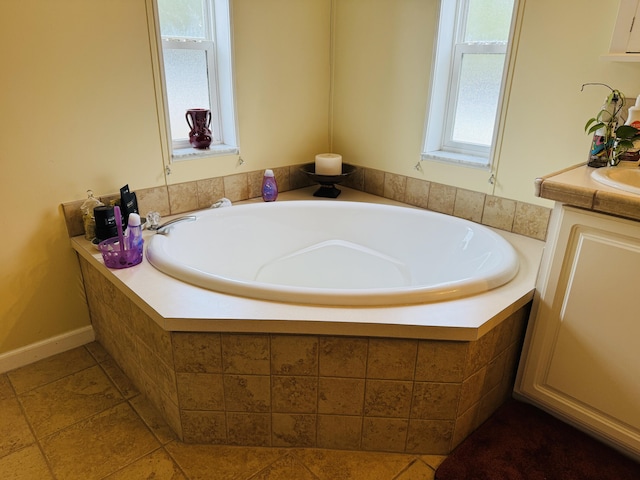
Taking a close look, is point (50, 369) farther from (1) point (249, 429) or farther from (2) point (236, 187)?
(2) point (236, 187)

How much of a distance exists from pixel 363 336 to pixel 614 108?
4.28ft

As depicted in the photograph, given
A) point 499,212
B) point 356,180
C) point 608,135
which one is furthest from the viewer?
point 356,180

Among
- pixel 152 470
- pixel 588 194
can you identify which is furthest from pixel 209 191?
pixel 588 194

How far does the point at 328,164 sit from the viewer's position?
264cm

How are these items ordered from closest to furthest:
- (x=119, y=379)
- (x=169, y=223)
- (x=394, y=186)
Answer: (x=119, y=379) < (x=169, y=223) < (x=394, y=186)

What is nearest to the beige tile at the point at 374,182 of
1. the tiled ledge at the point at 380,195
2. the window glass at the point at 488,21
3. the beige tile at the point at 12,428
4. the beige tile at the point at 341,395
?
the tiled ledge at the point at 380,195

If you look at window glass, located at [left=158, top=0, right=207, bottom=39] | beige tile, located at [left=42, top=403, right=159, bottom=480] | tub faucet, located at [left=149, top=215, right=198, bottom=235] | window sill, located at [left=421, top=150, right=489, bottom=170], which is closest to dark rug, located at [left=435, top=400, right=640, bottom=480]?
beige tile, located at [left=42, top=403, right=159, bottom=480]

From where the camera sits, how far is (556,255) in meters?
1.50

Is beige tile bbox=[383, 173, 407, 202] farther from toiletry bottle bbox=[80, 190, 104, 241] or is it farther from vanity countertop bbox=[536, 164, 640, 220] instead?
toiletry bottle bbox=[80, 190, 104, 241]

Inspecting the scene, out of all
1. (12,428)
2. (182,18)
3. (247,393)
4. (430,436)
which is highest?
(182,18)

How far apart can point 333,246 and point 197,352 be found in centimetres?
120

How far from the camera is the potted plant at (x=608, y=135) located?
164 centimetres

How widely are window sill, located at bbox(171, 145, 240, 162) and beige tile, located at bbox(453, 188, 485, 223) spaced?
1.21 meters

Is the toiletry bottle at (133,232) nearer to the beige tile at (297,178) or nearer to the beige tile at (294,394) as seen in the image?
the beige tile at (294,394)
